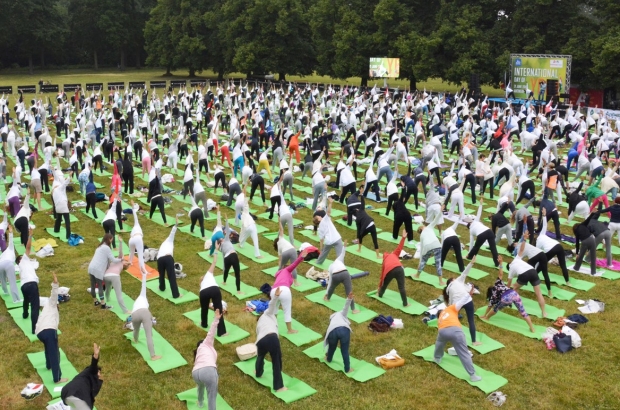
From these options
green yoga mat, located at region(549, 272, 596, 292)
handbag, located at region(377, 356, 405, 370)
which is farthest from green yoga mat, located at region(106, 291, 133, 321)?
green yoga mat, located at region(549, 272, 596, 292)

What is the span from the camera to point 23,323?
10703 mm

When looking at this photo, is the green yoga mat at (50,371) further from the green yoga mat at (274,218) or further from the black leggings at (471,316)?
the green yoga mat at (274,218)

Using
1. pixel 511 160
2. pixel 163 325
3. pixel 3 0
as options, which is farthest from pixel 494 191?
pixel 3 0

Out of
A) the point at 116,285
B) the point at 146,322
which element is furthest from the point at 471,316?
the point at 116,285

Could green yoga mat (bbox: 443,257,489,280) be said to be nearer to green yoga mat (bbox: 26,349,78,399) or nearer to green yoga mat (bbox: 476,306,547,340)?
green yoga mat (bbox: 476,306,547,340)

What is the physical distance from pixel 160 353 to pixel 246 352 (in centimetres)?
144

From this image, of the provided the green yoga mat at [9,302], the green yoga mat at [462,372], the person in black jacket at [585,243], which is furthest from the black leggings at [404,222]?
the green yoga mat at [9,302]

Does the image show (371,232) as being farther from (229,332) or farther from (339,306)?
(229,332)

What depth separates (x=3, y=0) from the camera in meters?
63.5

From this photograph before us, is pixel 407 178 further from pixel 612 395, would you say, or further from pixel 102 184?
pixel 102 184

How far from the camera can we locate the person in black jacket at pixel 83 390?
7.06 m

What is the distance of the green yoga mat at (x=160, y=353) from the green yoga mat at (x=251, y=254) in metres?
3.84

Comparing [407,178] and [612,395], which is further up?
[407,178]

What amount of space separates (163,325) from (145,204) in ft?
27.1
